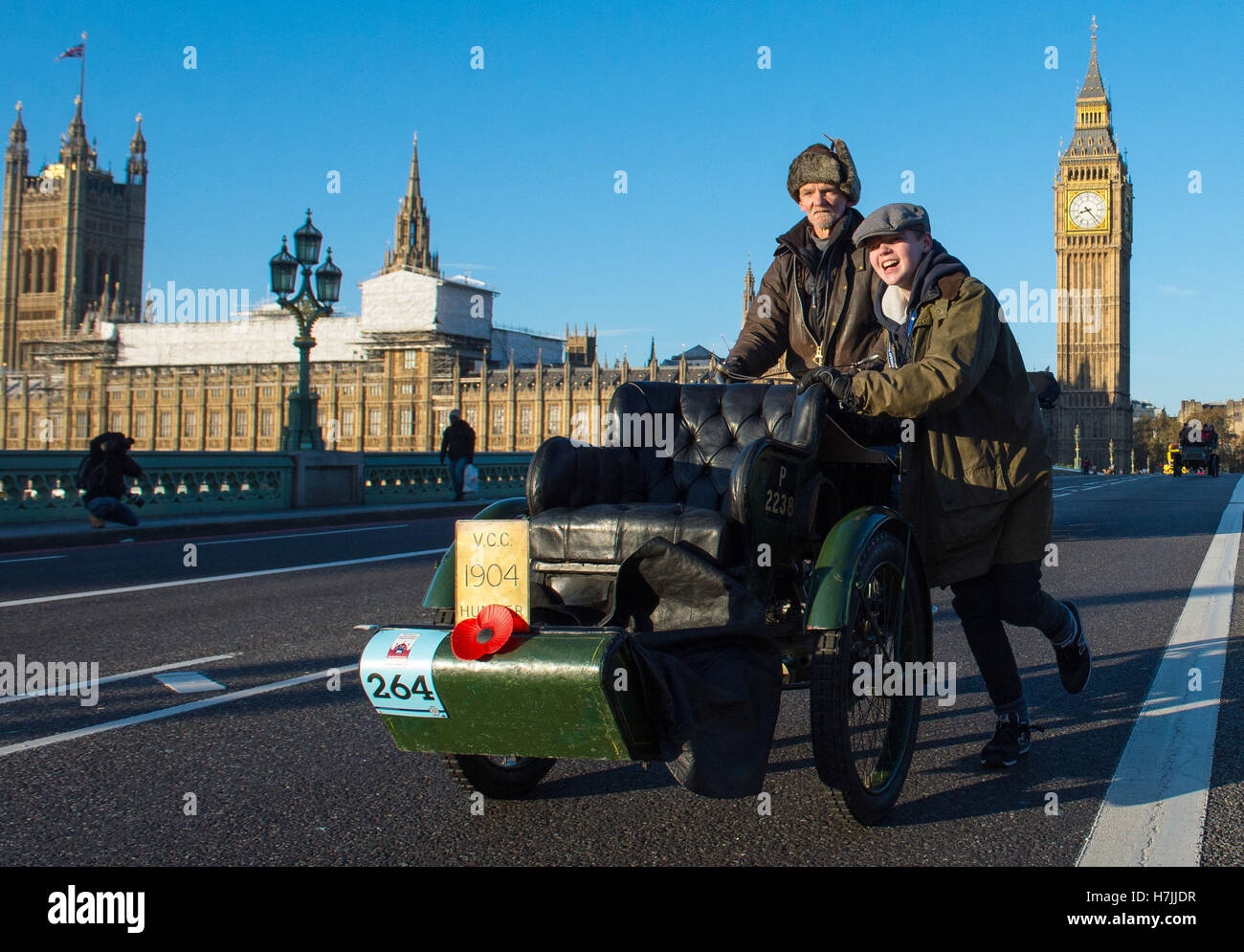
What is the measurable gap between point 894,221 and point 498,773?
2302 millimetres

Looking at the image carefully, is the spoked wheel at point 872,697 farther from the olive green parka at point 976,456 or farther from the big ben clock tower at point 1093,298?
the big ben clock tower at point 1093,298

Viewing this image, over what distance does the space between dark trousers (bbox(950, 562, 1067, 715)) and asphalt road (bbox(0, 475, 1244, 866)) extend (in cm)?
31

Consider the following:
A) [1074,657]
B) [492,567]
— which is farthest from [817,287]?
[492,567]

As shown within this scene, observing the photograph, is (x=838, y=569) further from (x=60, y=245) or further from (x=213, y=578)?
(x=60, y=245)

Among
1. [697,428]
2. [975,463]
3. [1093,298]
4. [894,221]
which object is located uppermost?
[1093,298]

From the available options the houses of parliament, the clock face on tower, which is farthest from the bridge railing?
the clock face on tower

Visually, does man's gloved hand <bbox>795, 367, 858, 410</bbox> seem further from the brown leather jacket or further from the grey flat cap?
the brown leather jacket

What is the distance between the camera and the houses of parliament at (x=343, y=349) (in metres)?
87.1

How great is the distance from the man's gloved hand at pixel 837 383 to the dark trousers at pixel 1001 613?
84cm

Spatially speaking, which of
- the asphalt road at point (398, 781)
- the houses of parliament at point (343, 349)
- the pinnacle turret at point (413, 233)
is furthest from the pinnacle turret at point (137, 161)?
the asphalt road at point (398, 781)

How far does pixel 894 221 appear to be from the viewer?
4.02m

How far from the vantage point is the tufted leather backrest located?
14.7 feet
